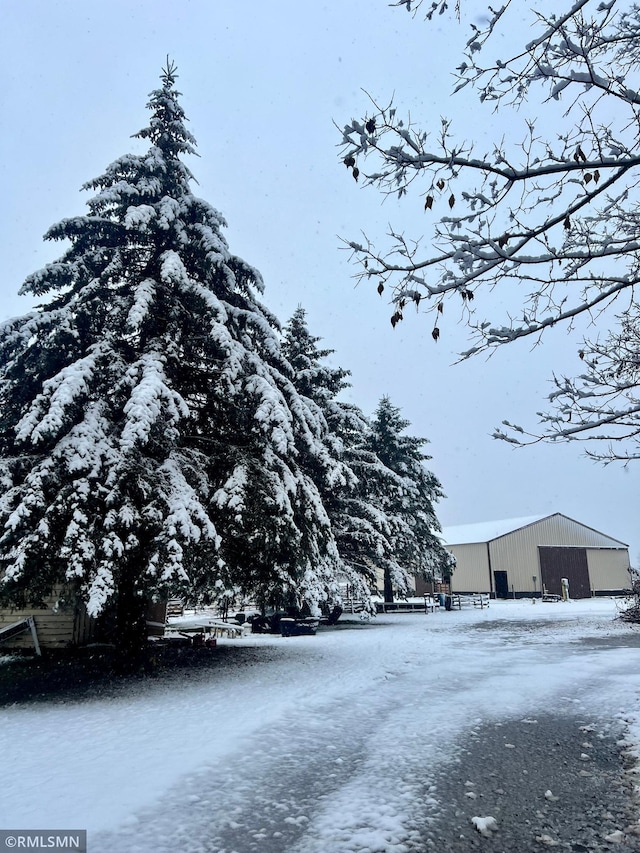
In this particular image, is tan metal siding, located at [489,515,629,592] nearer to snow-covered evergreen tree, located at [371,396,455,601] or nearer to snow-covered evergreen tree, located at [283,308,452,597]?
snow-covered evergreen tree, located at [371,396,455,601]

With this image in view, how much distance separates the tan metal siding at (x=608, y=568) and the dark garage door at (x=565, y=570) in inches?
33.1

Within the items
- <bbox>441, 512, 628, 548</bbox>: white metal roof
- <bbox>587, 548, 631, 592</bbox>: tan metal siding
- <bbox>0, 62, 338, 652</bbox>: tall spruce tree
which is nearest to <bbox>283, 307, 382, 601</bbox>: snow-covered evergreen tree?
<bbox>0, 62, 338, 652</bbox>: tall spruce tree

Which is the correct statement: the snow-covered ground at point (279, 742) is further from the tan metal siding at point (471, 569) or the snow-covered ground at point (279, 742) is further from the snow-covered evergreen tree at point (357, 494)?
the tan metal siding at point (471, 569)

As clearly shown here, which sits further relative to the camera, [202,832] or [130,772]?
[130,772]

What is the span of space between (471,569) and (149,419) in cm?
4004

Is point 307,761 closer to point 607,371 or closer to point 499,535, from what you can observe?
point 607,371

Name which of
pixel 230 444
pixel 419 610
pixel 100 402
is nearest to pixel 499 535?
pixel 419 610

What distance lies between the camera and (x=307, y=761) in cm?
602

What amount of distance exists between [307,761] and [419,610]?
26.5 m

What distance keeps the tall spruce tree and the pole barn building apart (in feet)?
107

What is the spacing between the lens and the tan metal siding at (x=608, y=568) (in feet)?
145

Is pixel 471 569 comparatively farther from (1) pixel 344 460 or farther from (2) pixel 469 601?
(1) pixel 344 460

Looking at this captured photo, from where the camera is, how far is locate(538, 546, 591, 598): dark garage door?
42344 mm

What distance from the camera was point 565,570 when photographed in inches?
1689
